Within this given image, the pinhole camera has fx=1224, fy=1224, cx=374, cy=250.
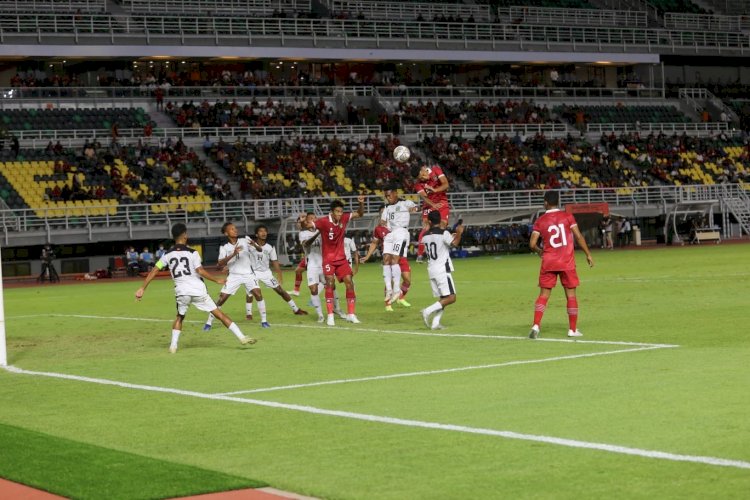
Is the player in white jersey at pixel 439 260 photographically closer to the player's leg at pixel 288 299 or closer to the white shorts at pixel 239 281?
the white shorts at pixel 239 281

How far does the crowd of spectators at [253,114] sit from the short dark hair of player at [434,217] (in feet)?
145

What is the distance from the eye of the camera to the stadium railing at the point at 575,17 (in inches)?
3155

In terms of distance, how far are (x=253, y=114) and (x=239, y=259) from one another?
4312 cm

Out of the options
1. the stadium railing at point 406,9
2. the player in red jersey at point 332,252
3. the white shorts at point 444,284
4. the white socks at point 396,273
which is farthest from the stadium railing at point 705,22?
the white shorts at point 444,284

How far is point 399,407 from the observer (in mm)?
12344

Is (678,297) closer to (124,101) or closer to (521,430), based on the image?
(521,430)

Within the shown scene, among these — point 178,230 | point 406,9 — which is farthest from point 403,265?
point 406,9

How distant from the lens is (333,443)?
415 inches

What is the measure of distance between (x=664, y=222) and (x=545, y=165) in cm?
738

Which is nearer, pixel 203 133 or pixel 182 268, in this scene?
pixel 182 268

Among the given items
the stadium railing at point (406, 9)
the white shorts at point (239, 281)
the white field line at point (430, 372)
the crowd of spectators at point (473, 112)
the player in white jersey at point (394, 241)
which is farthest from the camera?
the stadium railing at point (406, 9)

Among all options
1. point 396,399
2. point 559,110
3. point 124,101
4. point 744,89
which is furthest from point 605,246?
point 396,399

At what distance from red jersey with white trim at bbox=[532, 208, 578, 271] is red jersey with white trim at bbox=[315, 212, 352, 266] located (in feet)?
17.5

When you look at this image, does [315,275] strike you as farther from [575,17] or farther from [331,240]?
[575,17]
